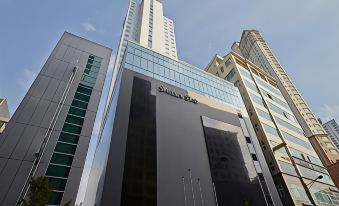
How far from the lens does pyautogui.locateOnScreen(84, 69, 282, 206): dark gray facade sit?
75.0 feet

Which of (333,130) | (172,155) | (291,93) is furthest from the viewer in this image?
(333,130)

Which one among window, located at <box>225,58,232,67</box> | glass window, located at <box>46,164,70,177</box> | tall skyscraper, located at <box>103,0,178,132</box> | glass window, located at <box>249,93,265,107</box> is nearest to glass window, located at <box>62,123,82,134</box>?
glass window, located at <box>46,164,70,177</box>

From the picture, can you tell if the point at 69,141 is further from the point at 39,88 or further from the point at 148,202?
the point at 148,202

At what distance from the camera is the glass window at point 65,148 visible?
29469 mm

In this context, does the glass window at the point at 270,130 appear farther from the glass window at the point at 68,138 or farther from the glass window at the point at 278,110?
the glass window at the point at 68,138

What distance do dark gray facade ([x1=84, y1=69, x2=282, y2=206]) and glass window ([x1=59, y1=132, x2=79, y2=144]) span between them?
14.2ft

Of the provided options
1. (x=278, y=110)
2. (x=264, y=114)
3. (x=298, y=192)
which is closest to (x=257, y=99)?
(x=264, y=114)

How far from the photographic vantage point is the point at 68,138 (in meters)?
31.2

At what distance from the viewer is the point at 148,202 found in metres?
22.0

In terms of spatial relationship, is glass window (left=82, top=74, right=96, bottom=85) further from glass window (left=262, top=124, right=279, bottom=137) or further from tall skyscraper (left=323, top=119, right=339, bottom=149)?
tall skyscraper (left=323, top=119, right=339, bottom=149)

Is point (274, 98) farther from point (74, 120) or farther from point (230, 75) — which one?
point (74, 120)

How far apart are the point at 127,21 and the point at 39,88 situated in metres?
71.3

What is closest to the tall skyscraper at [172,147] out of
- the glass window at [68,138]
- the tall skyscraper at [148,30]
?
the glass window at [68,138]

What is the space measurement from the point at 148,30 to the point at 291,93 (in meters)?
70.1
